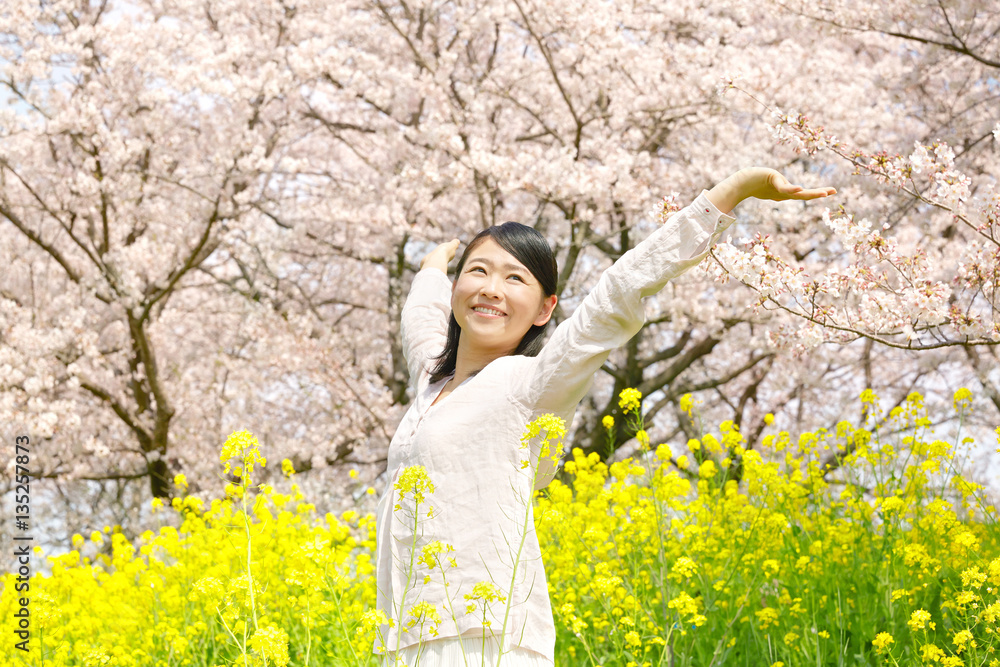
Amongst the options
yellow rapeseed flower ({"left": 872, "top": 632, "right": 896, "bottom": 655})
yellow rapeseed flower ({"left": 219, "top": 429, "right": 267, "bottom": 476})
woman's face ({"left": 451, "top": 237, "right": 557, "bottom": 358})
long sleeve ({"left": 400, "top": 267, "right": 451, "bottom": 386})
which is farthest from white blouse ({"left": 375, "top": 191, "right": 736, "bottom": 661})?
yellow rapeseed flower ({"left": 872, "top": 632, "right": 896, "bottom": 655})

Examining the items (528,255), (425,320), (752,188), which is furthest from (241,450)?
(752,188)

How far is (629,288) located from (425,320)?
1.16m

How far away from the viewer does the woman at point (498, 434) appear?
6.22 feet

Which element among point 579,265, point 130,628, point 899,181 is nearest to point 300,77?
point 579,265

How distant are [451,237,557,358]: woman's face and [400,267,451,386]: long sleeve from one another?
386 millimetres

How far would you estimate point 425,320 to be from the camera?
288cm

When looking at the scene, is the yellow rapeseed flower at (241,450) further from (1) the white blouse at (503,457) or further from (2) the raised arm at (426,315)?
(2) the raised arm at (426,315)

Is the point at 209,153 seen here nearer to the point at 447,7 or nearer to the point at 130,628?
the point at 447,7

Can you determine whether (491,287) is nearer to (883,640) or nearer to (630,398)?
(630,398)

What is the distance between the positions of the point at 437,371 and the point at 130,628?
97.8 inches

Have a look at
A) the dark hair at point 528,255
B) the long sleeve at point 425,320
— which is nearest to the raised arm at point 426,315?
the long sleeve at point 425,320

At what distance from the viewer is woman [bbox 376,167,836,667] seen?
1.90m

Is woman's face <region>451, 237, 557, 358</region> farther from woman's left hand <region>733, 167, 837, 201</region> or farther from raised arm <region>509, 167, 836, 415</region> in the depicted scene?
woman's left hand <region>733, 167, 837, 201</region>

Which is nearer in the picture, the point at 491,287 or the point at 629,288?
the point at 629,288
